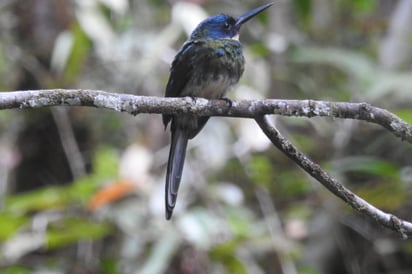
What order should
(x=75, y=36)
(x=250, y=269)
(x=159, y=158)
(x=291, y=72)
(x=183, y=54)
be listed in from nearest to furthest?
(x=183, y=54)
(x=250, y=269)
(x=75, y=36)
(x=159, y=158)
(x=291, y=72)

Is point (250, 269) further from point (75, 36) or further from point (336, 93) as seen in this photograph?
point (336, 93)

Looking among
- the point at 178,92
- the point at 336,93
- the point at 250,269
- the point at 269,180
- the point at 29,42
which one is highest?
the point at 29,42

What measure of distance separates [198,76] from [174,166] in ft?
1.02

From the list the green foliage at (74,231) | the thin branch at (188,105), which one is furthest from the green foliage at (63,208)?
the thin branch at (188,105)

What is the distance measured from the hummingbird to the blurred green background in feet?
1.54

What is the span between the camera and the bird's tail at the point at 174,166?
2.12 m

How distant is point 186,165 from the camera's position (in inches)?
127

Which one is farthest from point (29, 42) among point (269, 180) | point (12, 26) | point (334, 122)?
point (334, 122)

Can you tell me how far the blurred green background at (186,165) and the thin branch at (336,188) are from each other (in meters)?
1.17

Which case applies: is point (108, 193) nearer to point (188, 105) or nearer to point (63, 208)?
point (63, 208)

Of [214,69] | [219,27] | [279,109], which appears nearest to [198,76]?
[214,69]

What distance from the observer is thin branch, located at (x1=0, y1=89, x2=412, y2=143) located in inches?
58.8

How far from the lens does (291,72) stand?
4676 millimetres

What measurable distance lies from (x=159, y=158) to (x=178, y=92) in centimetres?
119
